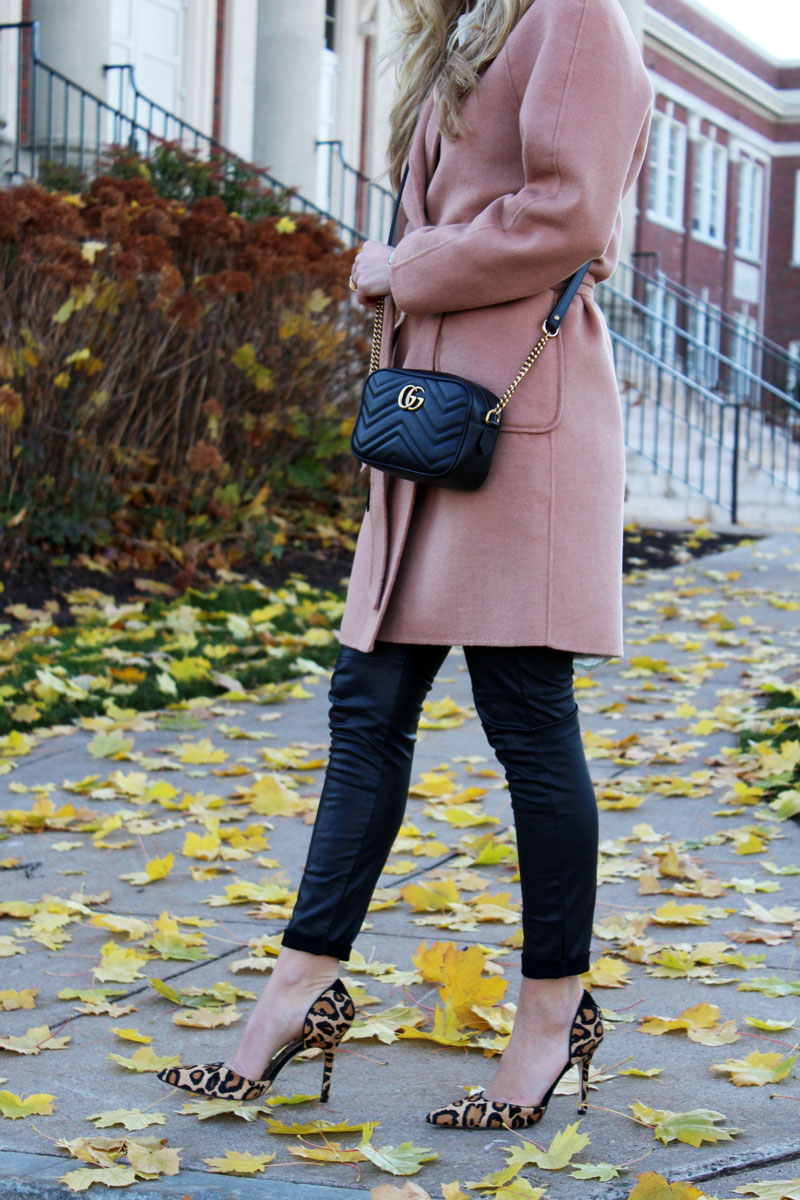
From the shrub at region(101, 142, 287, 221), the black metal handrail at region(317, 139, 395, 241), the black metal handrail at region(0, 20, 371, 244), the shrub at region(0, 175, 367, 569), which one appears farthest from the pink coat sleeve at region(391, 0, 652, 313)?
the black metal handrail at region(317, 139, 395, 241)

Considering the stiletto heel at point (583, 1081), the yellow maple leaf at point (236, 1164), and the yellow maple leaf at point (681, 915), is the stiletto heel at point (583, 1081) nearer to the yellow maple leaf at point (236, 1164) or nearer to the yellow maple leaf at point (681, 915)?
the yellow maple leaf at point (236, 1164)

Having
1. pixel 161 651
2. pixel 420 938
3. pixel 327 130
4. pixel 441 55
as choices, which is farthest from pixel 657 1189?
pixel 327 130

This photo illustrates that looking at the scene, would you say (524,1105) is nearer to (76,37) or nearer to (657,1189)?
(657,1189)

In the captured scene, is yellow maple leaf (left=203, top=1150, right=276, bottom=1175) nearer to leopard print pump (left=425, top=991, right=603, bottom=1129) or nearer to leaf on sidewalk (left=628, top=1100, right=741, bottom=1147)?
leopard print pump (left=425, top=991, right=603, bottom=1129)

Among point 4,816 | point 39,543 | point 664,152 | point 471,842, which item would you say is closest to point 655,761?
point 471,842

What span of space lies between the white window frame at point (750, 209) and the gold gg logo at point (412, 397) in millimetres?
31531

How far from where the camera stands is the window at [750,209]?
106 ft

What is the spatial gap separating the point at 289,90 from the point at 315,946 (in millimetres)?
12745

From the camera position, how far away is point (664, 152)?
1097 inches

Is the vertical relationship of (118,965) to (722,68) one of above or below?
below

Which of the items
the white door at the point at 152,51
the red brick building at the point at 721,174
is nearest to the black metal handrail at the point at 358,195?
the white door at the point at 152,51

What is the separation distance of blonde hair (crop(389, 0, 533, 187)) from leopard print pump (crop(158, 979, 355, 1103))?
144cm

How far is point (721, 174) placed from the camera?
101 feet

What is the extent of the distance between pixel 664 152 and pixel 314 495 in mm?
21445
